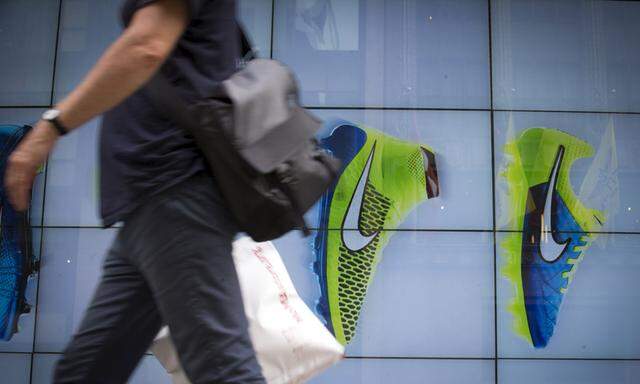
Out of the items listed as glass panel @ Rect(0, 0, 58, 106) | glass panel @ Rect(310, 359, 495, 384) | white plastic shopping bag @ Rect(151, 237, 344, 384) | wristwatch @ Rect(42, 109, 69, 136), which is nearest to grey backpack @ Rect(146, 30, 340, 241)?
wristwatch @ Rect(42, 109, 69, 136)

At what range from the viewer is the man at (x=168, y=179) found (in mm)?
1159

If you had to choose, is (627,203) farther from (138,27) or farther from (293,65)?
(138,27)

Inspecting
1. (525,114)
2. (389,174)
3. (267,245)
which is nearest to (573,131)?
(525,114)

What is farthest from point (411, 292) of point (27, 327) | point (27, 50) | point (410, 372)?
point (27, 50)

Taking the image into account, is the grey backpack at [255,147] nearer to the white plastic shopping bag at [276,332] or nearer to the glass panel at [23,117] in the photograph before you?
the white plastic shopping bag at [276,332]

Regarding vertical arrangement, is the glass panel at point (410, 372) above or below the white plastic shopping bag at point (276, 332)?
below

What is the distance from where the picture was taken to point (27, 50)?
4.09 m

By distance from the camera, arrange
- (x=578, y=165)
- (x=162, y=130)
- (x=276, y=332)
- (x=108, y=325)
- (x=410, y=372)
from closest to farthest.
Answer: (x=162, y=130) < (x=108, y=325) < (x=276, y=332) < (x=410, y=372) < (x=578, y=165)

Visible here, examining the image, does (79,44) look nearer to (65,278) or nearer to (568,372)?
(65,278)

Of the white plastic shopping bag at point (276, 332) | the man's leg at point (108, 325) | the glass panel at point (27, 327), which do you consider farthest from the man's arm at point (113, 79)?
the glass panel at point (27, 327)

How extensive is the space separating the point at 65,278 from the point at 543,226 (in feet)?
8.89

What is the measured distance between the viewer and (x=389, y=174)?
3932 mm

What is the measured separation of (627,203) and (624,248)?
256mm

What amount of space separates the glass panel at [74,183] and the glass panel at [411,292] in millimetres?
1128
